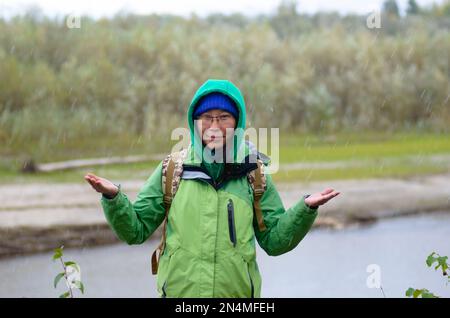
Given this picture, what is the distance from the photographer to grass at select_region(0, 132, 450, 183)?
51.6 feet

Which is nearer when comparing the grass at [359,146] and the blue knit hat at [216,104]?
the blue knit hat at [216,104]

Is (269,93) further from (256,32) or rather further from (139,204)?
(139,204)

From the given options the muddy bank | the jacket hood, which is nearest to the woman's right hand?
→ the jacket hood

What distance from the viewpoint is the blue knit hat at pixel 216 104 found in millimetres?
3584

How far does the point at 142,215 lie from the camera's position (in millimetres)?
3537

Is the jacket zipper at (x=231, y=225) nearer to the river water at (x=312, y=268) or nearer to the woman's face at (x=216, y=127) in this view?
the woman's face at (x=216, y=127)

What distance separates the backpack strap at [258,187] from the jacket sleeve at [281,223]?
3 cm

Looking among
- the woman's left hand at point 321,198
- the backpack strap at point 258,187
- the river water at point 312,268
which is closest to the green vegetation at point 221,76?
the river water at point 312,268

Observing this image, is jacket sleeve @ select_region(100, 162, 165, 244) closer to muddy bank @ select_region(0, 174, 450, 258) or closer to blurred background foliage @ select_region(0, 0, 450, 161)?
muddy bank @ select_region(0, 174, 450, 258)

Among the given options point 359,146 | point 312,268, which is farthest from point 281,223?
point 359,146

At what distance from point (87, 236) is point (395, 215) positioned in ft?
15.3

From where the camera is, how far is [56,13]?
21.7 meters

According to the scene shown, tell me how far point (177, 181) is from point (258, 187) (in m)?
0.33

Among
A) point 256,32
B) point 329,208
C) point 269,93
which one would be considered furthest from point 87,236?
point 256,32
